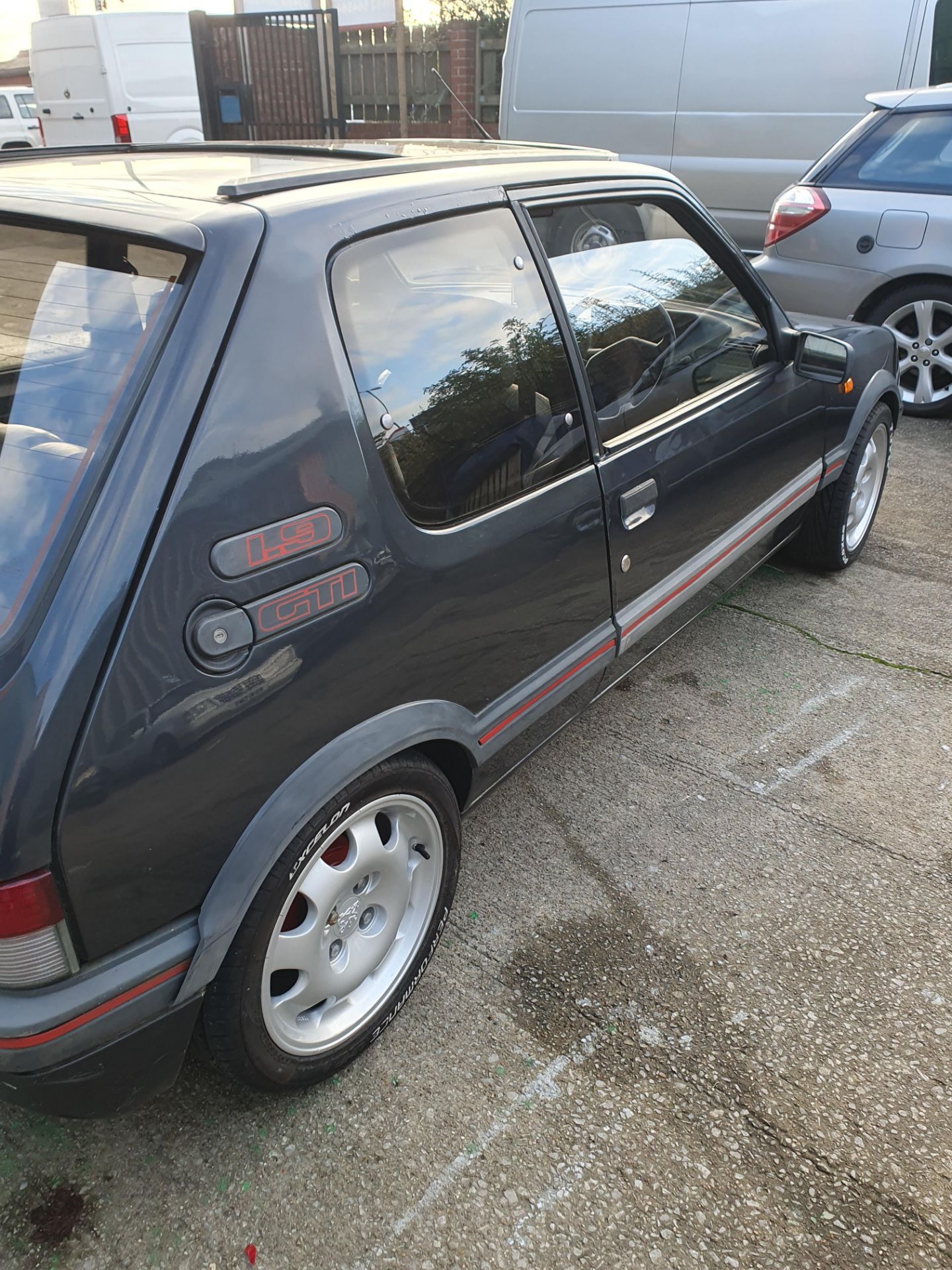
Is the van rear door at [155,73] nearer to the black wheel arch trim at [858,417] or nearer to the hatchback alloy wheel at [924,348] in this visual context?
the hatchback alloy wheel at [924,348]

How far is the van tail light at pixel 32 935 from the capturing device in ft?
4.48

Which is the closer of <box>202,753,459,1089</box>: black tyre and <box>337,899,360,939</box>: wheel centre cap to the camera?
<box>202,753,459,1089</box>: black tyre

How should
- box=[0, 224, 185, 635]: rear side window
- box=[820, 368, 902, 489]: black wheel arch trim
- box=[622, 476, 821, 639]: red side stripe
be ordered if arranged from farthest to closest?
box=[820, 368, 902, 489]: black wheel arch trim < box=[622, 476, 821, 639]: red side stripe < box=[0, 224, 185, 635]: rear side window

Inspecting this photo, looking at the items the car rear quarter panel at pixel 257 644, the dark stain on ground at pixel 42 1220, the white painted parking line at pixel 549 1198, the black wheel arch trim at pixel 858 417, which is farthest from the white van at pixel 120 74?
the white painted parking line at pixel 549 1198

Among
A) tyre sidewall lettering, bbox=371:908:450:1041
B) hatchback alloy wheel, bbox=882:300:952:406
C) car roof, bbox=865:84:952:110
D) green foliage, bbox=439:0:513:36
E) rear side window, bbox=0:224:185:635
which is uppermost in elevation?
green foliage, bbox=439:0:513:36

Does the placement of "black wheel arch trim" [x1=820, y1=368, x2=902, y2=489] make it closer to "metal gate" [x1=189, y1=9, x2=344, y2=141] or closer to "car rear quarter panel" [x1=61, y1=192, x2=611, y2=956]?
"car rear quarter panel" [x1=61, y1=192, x2=611, y2=956]

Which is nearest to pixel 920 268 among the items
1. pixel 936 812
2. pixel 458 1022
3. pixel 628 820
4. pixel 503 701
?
pixel 936 812

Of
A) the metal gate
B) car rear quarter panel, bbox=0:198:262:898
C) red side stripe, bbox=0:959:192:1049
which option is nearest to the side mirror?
car rear quarter panel, bbox=0:198:262:898

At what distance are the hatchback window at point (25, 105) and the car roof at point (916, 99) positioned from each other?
1956cm

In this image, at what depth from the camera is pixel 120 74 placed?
12.7 m

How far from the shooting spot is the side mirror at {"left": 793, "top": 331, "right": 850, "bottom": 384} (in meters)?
3.19

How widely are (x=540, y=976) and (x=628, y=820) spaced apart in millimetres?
647

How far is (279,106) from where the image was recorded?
14.7 metres

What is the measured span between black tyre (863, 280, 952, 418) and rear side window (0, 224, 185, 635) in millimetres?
5121
